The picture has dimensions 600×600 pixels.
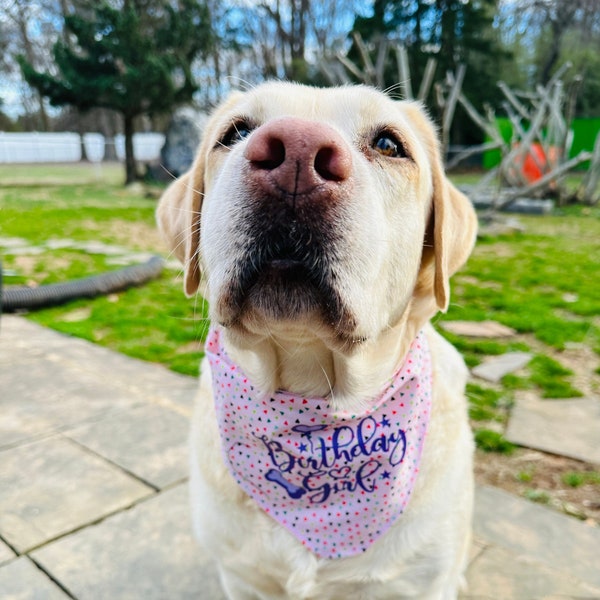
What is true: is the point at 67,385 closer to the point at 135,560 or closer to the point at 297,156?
the point at 135,560

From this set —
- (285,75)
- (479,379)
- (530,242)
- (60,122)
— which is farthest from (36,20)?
(479,379)

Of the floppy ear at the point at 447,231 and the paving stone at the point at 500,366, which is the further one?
the paving stone at the point at 500,366

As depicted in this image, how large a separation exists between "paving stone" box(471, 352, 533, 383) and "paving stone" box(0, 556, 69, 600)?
3056 millimetres

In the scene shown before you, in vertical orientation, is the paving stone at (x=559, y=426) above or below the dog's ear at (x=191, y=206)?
below

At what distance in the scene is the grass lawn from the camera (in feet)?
13.7

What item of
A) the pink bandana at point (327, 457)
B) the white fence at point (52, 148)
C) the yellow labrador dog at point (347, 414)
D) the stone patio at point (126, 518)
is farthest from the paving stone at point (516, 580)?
the white fence at point (52, 148)

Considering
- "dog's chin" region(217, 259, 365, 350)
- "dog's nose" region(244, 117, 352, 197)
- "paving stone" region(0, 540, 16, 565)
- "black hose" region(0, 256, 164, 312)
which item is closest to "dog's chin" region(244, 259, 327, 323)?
"dog's chin" region(217, 259, 365, 350)

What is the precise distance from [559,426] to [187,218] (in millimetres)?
2633

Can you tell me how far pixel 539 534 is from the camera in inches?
97.1

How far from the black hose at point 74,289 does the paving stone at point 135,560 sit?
12.0 feet

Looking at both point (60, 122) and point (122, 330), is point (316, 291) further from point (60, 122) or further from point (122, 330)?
point (60, 122)

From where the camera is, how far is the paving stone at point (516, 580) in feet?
7.04

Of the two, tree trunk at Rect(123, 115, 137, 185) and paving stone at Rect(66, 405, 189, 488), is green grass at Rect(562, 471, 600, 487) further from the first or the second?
tree trunk at Rect(123, 115, 137, 185)

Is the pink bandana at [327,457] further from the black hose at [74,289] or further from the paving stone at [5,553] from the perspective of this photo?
the black hose at [74,289]
